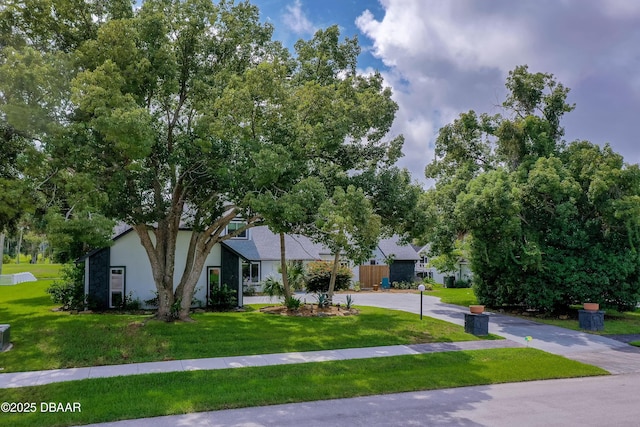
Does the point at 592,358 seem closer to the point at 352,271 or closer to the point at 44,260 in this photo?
the point at 352,271

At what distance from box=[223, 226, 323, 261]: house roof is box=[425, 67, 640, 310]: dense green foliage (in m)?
12.0

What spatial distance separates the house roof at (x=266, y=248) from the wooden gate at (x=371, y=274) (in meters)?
4.26

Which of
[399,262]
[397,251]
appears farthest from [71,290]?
[397,251]

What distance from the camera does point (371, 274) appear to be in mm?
36469

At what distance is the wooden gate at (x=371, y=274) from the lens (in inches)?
1427

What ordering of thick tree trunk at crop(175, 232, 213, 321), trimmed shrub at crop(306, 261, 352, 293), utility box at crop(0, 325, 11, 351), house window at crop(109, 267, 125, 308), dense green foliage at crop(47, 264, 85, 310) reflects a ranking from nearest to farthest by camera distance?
utility box at crop(0, 325, 11, 351), thick tree trunk at crop(175, 232, 213, 321), dense green foliage at crop(47, 264, 85, 310), house window at crop(109, 267, 125, 308), trimmed shrub at crop(306, 261, 352, 293)

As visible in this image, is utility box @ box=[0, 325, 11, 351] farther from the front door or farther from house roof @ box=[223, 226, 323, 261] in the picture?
house roof @ box=[223, 226, 323, 261]

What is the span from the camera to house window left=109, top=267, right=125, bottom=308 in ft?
69.1

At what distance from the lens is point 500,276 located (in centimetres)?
2289

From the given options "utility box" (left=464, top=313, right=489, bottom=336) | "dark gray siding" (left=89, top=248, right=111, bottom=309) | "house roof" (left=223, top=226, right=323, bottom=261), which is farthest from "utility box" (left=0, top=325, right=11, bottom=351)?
"house roof" (left=223, top=226, right=323, bottom=261)

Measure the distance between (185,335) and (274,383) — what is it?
5.34 metres

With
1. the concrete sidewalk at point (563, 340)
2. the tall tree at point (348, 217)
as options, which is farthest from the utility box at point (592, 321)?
the tall tree at point (348, 217)

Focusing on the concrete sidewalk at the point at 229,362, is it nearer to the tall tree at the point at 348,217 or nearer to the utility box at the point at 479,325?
the utility box at the point at 479,325

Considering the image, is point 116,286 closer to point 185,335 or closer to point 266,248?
point 185,335
